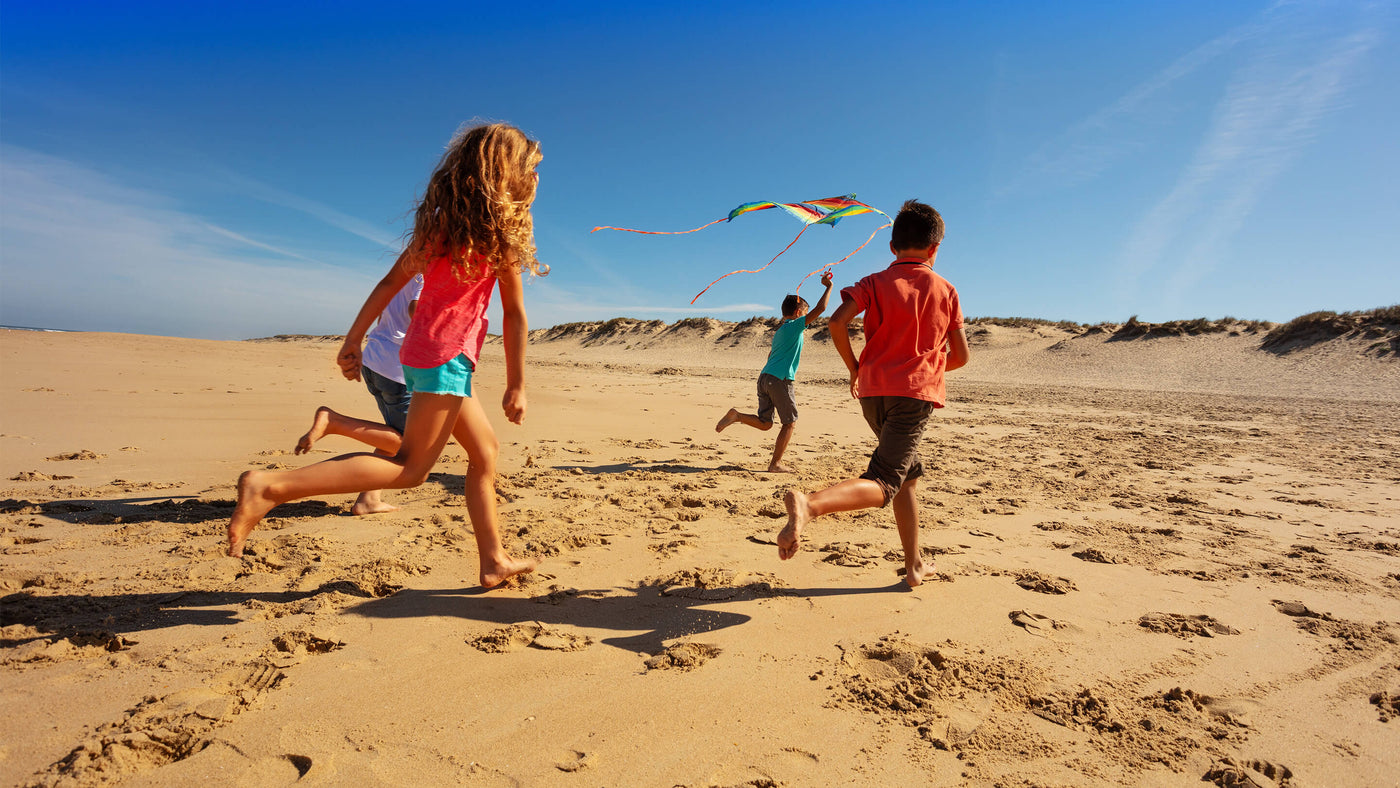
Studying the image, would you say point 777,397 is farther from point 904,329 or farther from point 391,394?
point 391,394

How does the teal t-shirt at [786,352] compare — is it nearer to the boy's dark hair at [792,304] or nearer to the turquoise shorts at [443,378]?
the boy's dark hair at [792,304]

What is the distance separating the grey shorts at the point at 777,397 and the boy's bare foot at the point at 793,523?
280cm

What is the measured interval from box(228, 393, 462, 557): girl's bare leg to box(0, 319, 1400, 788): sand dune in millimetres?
420

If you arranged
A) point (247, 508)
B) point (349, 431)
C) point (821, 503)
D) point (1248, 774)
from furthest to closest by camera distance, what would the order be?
point (349, 431) < point (821, 503) < point (247, 508) < point (1248, 774)

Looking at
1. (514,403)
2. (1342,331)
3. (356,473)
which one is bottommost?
(356,473)

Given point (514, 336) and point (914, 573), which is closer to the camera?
point (514, 336)

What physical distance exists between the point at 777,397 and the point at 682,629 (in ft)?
10.3

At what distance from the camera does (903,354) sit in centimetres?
266

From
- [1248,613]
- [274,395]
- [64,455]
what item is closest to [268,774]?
[1248,613]

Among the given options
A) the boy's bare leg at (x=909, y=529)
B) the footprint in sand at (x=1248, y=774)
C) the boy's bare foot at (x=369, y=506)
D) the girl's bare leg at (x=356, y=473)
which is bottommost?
the footprint in sand at (x=1248, y=774)

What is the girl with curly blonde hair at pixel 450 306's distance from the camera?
2178mm

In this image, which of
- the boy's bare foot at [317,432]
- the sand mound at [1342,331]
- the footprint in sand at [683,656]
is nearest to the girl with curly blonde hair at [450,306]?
the boy's bare foot at [317,432]

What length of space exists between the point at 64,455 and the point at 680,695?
514cm

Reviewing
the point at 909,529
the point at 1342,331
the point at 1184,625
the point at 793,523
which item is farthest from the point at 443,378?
the point at 1342,331
